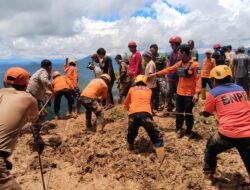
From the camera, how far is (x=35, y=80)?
316 inches

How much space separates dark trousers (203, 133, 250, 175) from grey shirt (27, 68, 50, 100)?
14.4ft

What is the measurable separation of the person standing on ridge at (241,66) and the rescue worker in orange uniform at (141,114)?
546 centimetres

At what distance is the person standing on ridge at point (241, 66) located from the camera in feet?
37.2

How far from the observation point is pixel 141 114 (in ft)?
22.4

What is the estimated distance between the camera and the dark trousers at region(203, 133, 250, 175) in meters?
4.85

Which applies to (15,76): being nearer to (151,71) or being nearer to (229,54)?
(151,71)

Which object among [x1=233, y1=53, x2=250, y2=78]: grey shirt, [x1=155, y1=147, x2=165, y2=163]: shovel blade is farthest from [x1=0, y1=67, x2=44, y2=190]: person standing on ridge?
[x1=233, y1=53, x2=250, y2=78]: grey shirt

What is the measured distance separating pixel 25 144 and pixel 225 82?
5.85 meters

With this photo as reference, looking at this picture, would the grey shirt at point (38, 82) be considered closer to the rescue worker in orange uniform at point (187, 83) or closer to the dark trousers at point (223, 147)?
the rescue worker in orange uniform at point (187, 83)

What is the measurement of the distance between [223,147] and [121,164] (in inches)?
94.0

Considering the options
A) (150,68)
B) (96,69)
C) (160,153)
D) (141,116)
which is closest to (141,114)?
(141,116)

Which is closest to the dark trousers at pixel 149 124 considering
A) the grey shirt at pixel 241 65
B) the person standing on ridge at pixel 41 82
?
the person standing on ridge at pixel 41 82

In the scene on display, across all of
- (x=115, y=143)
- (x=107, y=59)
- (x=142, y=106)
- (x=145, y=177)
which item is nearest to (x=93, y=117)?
(x=107, y=59)

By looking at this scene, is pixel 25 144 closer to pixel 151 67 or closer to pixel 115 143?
pixel 115 143
